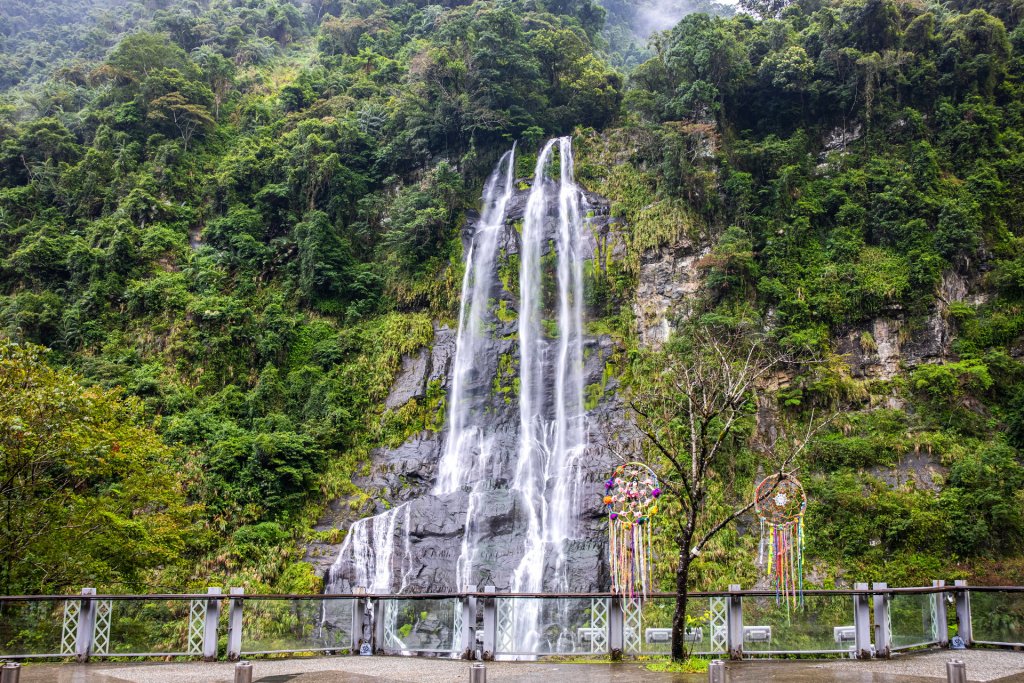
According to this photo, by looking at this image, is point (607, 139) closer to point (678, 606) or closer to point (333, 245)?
point (333, 245)

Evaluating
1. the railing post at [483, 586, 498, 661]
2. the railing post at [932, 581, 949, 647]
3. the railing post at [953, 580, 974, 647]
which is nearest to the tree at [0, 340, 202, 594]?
the railing post at [483, 586, 498, 661]

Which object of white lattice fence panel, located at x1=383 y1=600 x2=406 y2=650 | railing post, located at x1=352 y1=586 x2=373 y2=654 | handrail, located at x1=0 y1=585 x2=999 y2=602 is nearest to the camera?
handrail, located at x1=0 y1=585 x2=999 y2=602

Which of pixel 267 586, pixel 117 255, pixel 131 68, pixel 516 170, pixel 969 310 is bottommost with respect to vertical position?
pixel 267 586

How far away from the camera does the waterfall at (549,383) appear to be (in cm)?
1970

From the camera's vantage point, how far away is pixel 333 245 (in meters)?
28.6

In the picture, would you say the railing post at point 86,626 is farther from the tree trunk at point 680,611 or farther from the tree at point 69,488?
the tree trunk at point 680,611

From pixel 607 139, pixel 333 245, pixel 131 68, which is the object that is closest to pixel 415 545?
pixel 333 245

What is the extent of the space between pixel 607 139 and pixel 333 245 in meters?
11.7

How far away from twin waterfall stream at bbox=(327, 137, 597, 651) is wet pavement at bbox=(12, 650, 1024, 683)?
29.6 feet

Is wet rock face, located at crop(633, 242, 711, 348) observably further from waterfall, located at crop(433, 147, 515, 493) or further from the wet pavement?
the wet pavement

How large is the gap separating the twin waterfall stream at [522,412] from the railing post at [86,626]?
9654 mm

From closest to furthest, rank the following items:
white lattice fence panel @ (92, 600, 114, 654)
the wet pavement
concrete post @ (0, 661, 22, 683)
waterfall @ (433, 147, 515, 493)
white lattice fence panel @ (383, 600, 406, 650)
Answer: concrete post @ (0, 661, 22, 683)
the wet pavement
white lattice fence panel @ (92, 600, 114, 654)
white lattice fence panel @ (383, 600, 406, 650)
waterfall @ (433, 147, 515, 493)

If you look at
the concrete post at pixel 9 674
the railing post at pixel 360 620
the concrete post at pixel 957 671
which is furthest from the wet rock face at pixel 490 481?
the concrete post at pixel 9 674

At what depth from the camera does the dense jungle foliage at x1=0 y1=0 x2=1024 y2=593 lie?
57.7 ft
